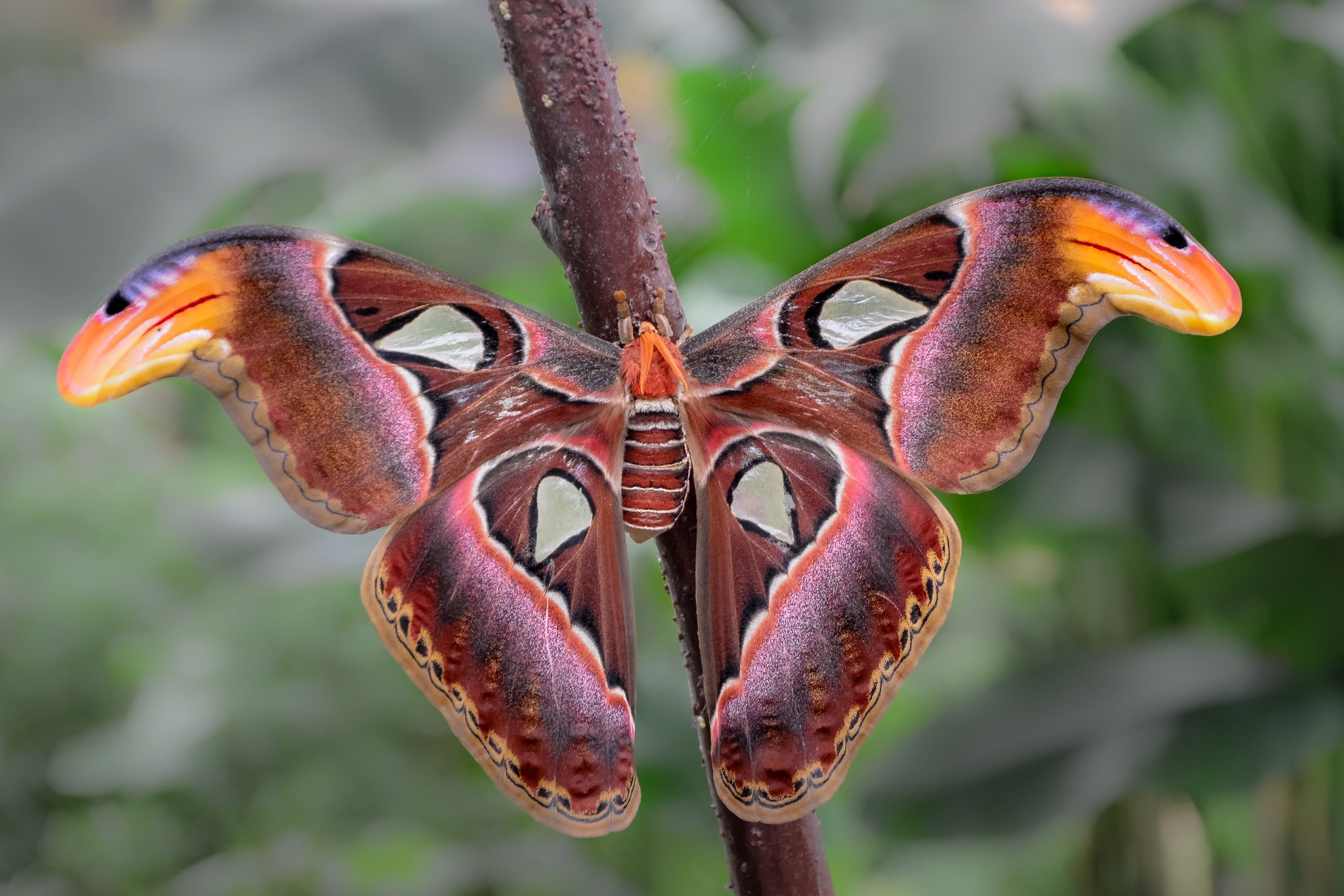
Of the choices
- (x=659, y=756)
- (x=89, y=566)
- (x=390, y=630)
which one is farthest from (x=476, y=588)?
(x=89, y=566)

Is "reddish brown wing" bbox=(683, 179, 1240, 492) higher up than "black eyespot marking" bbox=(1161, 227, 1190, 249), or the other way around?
"black eyespot marking" bbox=(1161, 227, 1190, 249)

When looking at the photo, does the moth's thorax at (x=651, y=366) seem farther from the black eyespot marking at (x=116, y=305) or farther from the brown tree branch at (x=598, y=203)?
the black eyespot marking at (x=116, y=305)

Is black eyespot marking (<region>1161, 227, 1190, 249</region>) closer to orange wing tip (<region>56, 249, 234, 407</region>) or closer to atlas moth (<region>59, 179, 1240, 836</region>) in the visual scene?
atlas moth (<region>59, 179, 1240, 836</region>)

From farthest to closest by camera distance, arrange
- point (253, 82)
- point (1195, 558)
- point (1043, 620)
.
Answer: point (1043, 620)
point (1195, 558)
point (253, 82)

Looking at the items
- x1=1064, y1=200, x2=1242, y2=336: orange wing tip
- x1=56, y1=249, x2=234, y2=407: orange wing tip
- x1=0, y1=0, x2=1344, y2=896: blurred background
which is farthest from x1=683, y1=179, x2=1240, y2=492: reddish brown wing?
x1=0, y1=0, x2=1344, y2=896: blurred background

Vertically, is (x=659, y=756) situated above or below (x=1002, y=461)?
below

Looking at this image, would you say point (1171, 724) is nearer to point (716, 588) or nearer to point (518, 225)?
point (716, 588)

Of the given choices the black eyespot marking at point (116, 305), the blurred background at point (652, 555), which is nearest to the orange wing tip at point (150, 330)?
the black eyespot marking at point (116, 305)

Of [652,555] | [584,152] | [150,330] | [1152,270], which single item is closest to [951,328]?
[1152,270]
